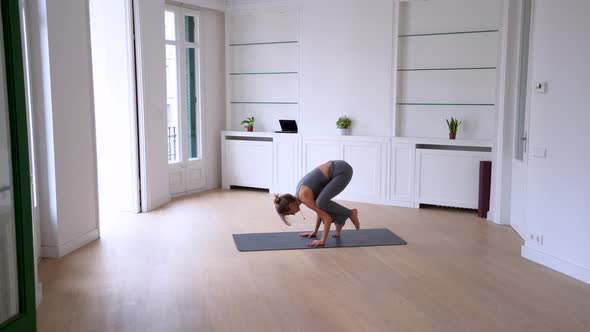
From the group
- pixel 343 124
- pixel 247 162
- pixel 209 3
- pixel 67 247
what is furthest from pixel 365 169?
pixel 67 247

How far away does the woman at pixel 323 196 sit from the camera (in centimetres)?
507

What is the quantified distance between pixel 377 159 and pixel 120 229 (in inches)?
132

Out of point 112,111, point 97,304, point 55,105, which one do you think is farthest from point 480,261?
point 112,111

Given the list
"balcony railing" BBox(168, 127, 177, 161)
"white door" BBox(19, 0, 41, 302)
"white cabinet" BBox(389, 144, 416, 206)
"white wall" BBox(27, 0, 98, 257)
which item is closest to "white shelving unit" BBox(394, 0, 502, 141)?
"white cabinet" BBox(389, 144, 416, 206)

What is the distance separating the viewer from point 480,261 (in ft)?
15.3

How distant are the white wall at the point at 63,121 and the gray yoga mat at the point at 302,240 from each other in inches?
60.1

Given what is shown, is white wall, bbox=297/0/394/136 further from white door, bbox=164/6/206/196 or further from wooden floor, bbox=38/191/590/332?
wooden floor, bbox=38/191/590/332

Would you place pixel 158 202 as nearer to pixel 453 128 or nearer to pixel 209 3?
pixel 209 3

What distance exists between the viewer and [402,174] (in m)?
7.01

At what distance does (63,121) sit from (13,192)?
232 cm

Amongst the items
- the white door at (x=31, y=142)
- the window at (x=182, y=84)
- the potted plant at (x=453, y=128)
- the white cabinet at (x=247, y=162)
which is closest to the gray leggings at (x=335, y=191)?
the potted plant at (x=453, y=128)

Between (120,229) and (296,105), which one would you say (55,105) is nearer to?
(120,229)

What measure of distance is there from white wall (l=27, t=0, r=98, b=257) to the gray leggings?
223 centimetres

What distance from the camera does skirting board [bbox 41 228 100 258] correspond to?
468cm
